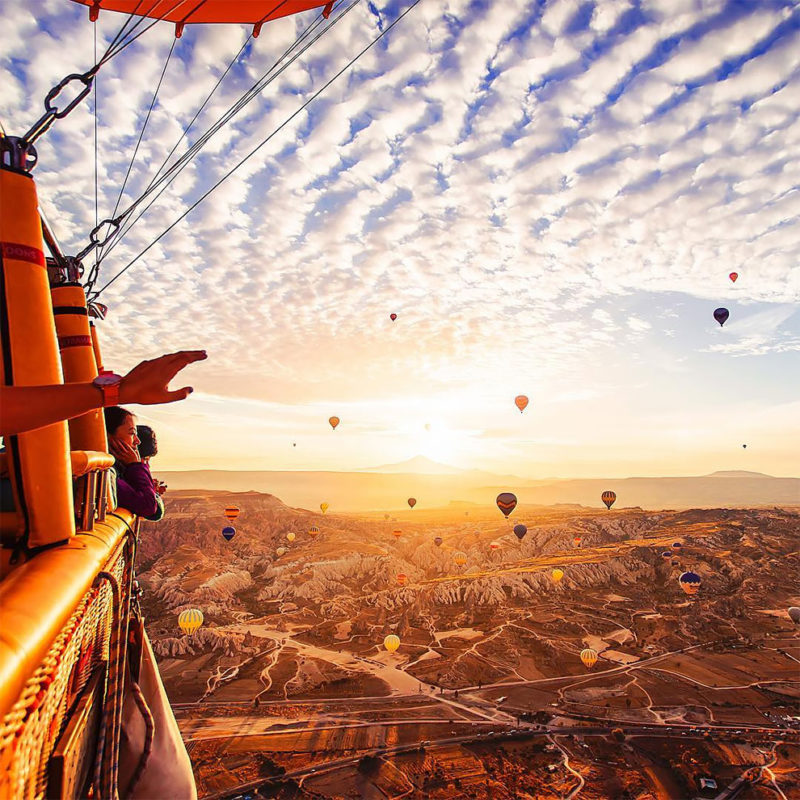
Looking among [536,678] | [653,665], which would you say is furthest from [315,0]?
[653,665]

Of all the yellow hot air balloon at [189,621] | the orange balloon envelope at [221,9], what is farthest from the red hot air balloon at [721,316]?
the yellow hot air balloon at [189,621]

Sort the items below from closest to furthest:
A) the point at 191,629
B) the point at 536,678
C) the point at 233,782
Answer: the point at 233,782 < the point at 536,678 < the point at 191,629

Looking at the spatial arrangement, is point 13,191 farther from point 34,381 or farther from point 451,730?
point 451,730

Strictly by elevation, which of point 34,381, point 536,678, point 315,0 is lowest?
point 536,678

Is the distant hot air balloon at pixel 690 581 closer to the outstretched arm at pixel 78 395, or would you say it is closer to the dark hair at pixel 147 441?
the dark hair at pixel 147 441

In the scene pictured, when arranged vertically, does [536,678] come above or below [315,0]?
below

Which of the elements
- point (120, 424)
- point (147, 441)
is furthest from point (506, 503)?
point (120, 424)

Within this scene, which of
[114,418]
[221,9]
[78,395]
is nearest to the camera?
[78,395]

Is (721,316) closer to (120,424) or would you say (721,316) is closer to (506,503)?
(506,503)
